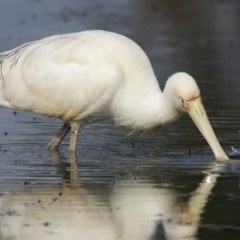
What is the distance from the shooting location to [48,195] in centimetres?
1004

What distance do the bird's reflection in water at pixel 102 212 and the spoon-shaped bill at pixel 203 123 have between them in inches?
44.1

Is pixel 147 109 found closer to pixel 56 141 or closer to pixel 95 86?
pixel 95 86

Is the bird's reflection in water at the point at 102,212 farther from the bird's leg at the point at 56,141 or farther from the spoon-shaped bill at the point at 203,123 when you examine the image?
the bird's leg at the point at 56,141

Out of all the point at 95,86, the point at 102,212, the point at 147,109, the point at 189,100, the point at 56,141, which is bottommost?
the point at 56,141

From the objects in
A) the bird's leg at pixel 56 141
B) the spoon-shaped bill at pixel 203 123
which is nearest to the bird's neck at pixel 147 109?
the spoon-shaped bill at pixel 203 123

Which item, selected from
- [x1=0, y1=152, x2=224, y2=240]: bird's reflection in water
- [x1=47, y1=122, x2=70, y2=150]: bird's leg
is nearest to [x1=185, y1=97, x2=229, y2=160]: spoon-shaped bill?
[x1=0, y1=152, x2=224, y2=240]: bird's reflection in water

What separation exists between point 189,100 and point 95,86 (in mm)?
1230

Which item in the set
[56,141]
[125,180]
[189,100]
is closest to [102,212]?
[125,180]

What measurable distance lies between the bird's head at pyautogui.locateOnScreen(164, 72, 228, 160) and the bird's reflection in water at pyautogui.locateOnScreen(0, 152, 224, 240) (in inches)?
47.6

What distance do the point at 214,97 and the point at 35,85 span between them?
17.5ft

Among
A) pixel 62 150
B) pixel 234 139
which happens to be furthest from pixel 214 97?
pixel 62 150

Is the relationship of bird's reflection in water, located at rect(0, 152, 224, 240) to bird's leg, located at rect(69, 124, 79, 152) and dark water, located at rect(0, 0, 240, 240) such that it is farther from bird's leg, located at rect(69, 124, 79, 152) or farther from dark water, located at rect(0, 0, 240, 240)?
bird's leg, located at rect(69, 124, 79, 152)

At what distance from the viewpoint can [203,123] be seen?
12008mm

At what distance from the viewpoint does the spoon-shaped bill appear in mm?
11875
